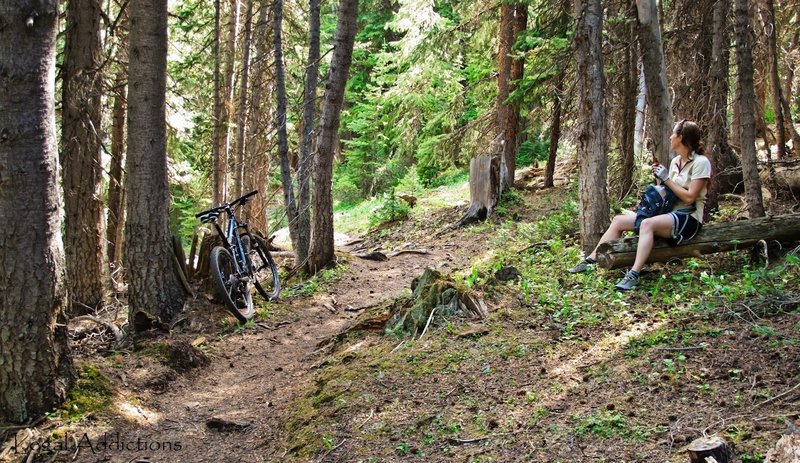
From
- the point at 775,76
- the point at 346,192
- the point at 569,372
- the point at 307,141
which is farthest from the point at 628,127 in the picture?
the point at 346,192

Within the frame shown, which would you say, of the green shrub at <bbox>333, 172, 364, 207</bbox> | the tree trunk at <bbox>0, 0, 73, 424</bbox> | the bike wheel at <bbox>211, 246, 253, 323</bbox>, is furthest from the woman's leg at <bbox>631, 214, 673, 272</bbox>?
the green shrub at <bbox>333, 172, 364, 207</bbox>

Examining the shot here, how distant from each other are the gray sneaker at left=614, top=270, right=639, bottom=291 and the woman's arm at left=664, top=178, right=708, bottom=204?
94cm

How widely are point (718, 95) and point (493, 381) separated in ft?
18.5

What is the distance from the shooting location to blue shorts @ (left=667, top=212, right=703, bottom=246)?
6.27 metres

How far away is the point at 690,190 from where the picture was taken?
6262 millimetres

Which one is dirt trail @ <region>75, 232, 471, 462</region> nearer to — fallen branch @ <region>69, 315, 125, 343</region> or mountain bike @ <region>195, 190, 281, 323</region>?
mountain bike @ <region>195, 190, 281, 323</region>

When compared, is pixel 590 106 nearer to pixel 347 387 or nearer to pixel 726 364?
pixel 726 364

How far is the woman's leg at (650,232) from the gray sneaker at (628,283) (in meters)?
0.09

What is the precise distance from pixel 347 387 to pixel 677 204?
3943mm

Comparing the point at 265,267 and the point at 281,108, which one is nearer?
the point at 265,267

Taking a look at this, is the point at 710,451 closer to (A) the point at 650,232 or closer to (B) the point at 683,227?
(A) the point at 650,232

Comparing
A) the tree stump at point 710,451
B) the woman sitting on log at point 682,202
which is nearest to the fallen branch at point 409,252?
the woman sitting on log at point 682,202

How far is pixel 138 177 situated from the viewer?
701cm

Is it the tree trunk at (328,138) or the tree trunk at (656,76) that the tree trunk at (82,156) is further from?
the tree trunk at (656,76)
